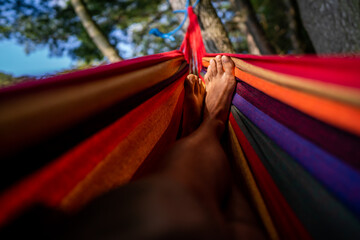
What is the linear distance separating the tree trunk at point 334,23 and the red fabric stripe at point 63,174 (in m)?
2.21

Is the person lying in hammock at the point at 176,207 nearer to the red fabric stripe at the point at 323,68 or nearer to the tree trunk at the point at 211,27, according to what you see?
the red fabric stripe at the point at 323,68

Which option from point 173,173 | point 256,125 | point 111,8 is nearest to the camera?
point 173,173

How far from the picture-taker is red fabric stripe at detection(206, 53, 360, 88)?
34 centimetres

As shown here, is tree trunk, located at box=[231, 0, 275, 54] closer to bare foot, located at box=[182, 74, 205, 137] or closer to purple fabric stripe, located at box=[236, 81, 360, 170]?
bare foot, located at box=[182, 74, 205, 137]

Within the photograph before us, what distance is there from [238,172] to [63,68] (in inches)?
29.7

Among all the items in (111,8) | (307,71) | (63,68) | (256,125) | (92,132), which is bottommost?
(256,125)

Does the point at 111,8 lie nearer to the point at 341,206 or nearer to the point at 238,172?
the point at 238,172

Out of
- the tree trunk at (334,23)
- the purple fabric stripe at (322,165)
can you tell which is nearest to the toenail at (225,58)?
the purple fabric stripe at (322,165)

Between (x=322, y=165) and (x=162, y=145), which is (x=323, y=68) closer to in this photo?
(x=322, y=165)

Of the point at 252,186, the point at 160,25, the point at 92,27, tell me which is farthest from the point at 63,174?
the point at 160,25

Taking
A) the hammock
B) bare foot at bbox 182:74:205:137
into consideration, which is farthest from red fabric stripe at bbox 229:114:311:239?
bare foot at bbox 182:74:205:137

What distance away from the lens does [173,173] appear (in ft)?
1.31

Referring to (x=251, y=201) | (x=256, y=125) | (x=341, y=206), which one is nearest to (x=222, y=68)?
(x=256, y=125)

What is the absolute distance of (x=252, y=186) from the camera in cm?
60
